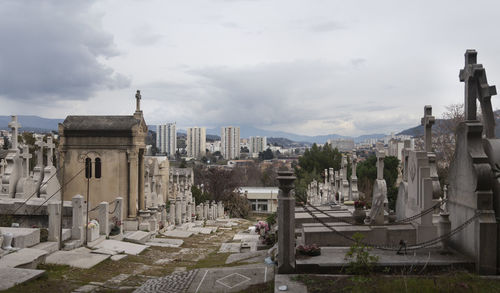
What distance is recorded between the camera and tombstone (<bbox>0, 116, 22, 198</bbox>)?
16.8 meters

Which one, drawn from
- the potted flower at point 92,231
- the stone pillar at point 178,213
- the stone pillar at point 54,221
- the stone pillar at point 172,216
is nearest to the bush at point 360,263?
the stone pillar at point 54,221

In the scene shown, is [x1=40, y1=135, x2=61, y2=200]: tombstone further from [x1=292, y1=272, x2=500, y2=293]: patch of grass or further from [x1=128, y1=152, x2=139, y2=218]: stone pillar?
[x1=292, y1=272, x2=500, y2=293]: patch of grass

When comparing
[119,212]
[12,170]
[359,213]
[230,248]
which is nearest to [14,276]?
[119,212]

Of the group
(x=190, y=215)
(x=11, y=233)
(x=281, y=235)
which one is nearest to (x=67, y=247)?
(x=11, y=233)

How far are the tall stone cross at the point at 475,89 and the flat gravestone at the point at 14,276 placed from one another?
9.83 meters

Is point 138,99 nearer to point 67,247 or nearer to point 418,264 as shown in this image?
point 67,247

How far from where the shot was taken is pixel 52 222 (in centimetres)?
1152

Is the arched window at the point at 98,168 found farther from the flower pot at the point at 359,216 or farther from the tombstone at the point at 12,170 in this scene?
the flower pot at the point at 359,216

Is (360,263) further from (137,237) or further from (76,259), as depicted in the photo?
(137,237)

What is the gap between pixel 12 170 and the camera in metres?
17.2

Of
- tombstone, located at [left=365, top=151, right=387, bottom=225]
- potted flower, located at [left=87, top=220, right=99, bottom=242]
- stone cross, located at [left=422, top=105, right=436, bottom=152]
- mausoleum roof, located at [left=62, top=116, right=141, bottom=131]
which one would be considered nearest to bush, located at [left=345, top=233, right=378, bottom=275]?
tombstone, located at [left=365, top=151, right=387, bottom=225]

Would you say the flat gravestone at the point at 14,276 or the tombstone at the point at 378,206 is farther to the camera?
the tombstone at the point at 378,206

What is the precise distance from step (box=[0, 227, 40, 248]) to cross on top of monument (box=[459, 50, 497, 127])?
11.1m

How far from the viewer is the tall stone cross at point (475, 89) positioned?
9.07m
